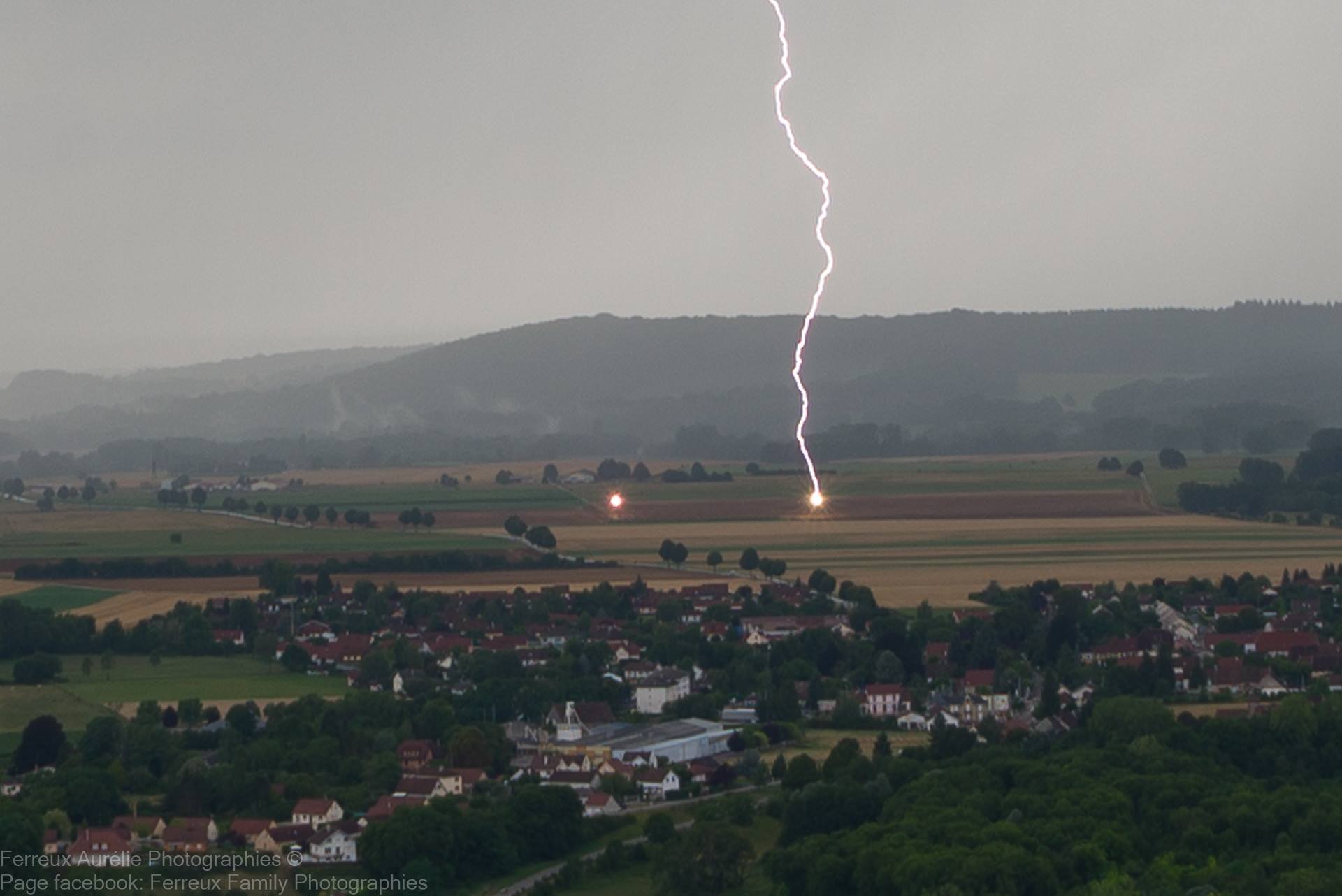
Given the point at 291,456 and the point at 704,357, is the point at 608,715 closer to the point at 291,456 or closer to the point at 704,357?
the point at 291,456

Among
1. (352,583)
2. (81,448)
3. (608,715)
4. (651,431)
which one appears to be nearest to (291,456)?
(651,431)

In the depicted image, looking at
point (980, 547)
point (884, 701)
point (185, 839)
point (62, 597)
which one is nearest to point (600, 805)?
point (185, 839)

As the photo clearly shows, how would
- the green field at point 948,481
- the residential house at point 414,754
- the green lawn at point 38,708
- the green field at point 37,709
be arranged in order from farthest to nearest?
1. the green field at point 948,481
2. the green lawn at point 38,708
3. the green field at point 37,709
4. the residential house at point 414,754

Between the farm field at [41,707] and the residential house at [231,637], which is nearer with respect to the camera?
the farm field at [41,707]

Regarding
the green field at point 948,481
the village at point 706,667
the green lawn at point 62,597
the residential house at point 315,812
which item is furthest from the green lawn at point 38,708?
the green field at point 948,481

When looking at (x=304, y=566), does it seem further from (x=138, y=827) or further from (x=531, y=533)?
(x=138, y=827)

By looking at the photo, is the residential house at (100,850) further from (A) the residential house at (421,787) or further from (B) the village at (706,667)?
(A) the residential house at (421,787)
